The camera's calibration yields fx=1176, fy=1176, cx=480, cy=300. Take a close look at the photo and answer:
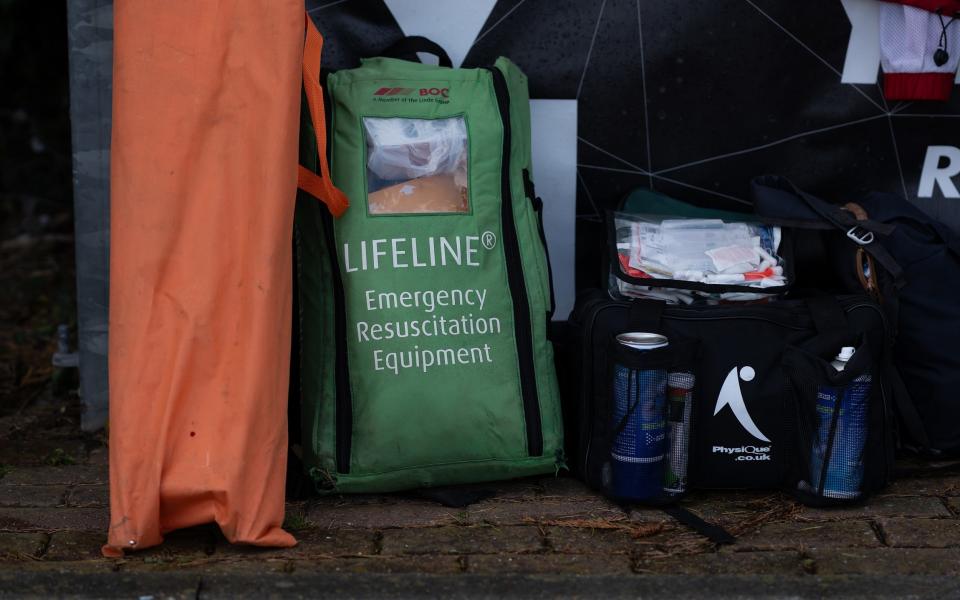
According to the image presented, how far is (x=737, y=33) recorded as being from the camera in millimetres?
3439

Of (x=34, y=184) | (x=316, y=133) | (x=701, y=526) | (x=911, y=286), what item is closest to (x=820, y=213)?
(x=911, y=286)

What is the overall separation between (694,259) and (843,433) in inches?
23.6

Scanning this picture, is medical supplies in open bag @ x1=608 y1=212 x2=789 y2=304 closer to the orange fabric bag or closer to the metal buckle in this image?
the metal buckle

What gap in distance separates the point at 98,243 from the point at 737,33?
1.94 metres

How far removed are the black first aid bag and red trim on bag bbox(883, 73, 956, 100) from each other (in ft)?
2.63

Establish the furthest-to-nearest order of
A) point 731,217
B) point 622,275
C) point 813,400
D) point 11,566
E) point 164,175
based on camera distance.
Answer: point 731,217 → point 622,275 → point 813,400 → point 164,175 → point 11,566

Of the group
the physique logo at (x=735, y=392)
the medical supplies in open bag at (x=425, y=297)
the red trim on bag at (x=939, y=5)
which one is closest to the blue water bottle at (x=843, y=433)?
the physique logo at (x=735, y=392)

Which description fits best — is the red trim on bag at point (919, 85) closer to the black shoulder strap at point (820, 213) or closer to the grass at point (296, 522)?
the black shoulder strap at point (820, 213)

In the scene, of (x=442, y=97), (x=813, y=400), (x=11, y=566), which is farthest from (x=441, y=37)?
(x=11, y=566)

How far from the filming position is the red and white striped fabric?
130 inches

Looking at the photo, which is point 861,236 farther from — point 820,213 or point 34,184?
point 34,184

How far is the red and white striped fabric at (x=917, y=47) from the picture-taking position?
3303 mm

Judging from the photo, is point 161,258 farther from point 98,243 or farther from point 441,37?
point 441,37

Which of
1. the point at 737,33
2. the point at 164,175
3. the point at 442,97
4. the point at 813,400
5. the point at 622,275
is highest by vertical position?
the point at 737,33
